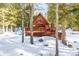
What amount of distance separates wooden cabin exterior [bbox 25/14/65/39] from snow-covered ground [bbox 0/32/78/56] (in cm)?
4

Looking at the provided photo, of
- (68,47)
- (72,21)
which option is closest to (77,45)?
(68,47)

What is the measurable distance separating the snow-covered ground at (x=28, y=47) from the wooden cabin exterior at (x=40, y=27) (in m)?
0.04

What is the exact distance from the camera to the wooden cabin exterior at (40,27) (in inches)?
73.6

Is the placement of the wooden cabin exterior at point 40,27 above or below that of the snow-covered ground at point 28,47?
above

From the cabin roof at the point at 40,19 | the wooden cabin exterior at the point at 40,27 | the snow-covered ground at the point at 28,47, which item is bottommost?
the snow-covered ground at the point at 28,47

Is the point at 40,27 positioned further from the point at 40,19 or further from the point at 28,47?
the point at 28,47

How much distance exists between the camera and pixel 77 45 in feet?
6.08

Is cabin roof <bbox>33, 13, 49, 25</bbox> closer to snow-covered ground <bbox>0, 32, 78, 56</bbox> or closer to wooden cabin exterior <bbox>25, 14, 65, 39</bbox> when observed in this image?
wooden cabin exterior <bbox>25, 14, 65, 39</bbox>

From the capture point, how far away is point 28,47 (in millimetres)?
1883

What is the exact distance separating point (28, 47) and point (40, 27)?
0.68 feet

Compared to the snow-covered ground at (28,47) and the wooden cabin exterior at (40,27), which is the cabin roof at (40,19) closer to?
the wooden cabin exterior at (40,27)

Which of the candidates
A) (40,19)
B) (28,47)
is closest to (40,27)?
(40,19)

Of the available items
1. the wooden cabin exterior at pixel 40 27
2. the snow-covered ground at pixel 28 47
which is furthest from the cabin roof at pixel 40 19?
the snow-covered ground at pixel 28 47

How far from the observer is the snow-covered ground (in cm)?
186
